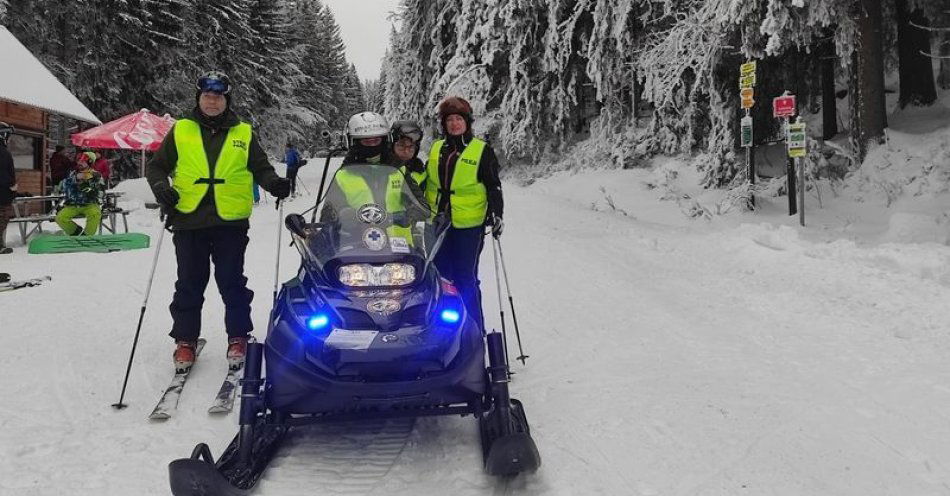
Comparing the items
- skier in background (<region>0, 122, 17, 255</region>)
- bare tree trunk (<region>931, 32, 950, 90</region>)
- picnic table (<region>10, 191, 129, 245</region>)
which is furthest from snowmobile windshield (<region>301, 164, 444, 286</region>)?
bare tree trunk (<region>931, 32, 950, 90</region>)

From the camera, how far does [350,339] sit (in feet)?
11.7

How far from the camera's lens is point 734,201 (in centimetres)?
1392

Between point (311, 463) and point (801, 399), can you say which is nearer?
point (311, 463)

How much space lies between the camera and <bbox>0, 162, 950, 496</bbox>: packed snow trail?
11.8 feet

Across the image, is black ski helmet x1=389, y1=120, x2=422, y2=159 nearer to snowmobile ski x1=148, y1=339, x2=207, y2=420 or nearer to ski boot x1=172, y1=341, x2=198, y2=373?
ski boot x1=172, y1=341, x2=198, y2=373

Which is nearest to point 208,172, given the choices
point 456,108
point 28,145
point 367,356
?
point 456,108

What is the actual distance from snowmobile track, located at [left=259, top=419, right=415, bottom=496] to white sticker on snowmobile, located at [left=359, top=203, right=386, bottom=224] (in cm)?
126

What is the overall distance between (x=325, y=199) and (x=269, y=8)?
44.5 m

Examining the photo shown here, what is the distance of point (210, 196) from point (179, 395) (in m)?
1.39

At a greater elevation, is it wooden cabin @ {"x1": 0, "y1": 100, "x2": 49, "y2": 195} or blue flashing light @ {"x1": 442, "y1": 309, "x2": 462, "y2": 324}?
wooden cabin @ {"x1": 0, "y1": 100, "x2": 49, "y2": 195}

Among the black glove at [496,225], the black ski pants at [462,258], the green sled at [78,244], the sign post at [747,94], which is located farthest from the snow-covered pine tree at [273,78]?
the black glove at [496,225]

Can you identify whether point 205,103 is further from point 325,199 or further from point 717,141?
point 717,141

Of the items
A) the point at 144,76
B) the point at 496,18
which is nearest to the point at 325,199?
the point at 496,18

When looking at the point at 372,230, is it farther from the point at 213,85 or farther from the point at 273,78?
the point at 273,78
